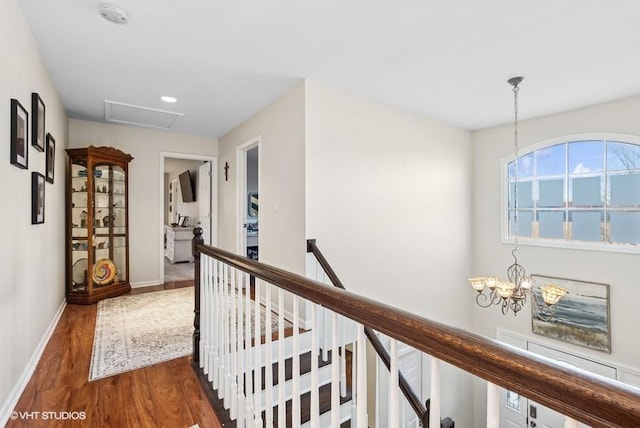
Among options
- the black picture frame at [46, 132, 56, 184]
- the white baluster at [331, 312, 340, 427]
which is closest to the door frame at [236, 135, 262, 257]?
the black picture frame at [46, 132, 56, 184]

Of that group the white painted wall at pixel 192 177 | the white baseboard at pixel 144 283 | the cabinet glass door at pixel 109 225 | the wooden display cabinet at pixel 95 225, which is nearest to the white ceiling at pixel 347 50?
the wooden display cabinet at pixel 95 225

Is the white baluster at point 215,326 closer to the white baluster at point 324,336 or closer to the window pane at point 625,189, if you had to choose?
the white baluster at point 324,336

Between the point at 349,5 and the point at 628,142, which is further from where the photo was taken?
the point at 628,142

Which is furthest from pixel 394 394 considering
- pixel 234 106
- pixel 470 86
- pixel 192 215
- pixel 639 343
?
pixel 192 215

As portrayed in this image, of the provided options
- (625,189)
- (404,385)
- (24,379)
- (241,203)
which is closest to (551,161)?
(625,189)

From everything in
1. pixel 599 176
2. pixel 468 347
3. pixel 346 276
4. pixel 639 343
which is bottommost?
pixel 639 343

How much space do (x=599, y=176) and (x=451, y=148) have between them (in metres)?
1.66

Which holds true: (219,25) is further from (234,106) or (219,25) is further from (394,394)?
(394,394)

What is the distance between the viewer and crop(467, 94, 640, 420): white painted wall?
340 cm

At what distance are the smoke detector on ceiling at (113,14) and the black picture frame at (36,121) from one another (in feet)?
2.66

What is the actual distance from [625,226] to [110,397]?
4979 millimetres

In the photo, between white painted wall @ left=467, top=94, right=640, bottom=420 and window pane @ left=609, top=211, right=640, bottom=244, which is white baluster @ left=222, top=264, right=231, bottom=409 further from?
window pane @ left=609, top=211, right=640, bottom=244

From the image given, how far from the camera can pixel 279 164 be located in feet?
11.0

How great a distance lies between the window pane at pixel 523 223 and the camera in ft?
14.0
